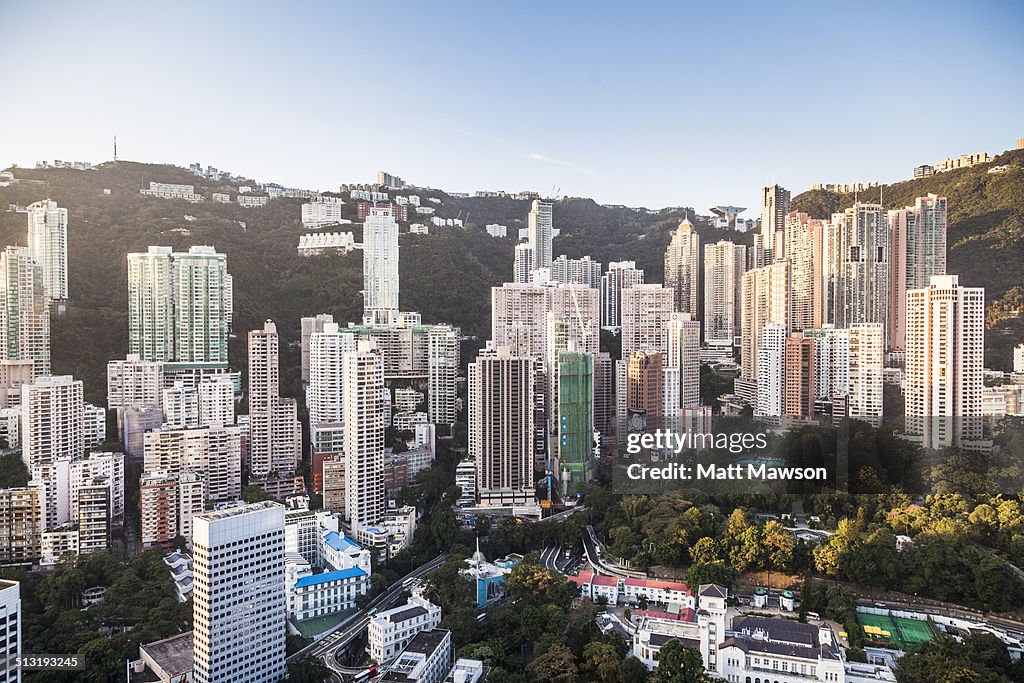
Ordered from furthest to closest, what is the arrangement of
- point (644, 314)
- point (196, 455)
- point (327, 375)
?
point (644, 314)
point (327, 375)
point (196, 455)

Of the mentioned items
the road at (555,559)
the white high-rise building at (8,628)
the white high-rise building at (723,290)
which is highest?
the white high-rise building at (723,290)

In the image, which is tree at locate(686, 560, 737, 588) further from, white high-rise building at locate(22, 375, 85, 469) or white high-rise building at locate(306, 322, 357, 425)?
white high-rise building at locate(22, 375, 85, 469)

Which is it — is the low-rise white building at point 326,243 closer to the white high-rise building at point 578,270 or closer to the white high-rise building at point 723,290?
the white high-rise building at point 578,270

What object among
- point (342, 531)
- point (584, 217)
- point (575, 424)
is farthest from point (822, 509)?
point (584, 217)

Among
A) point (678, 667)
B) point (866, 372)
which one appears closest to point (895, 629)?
point (678, 667)

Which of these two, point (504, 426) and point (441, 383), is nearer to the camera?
point (504, 426)

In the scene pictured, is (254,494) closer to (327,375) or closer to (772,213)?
(327,375)

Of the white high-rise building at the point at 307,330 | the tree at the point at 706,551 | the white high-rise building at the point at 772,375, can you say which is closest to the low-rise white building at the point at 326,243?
the white high-rise building at the point at 307,330
